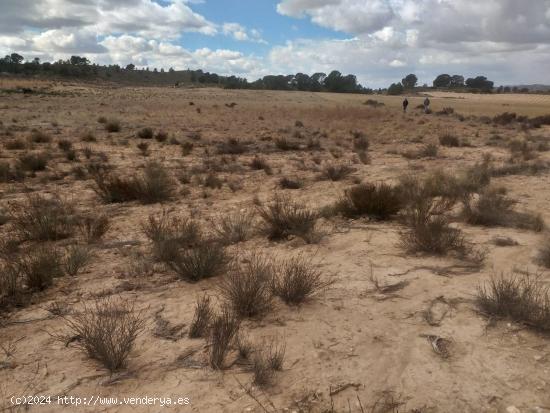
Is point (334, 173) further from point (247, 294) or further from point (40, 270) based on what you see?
point (40, 270)

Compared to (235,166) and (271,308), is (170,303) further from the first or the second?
(235,166)

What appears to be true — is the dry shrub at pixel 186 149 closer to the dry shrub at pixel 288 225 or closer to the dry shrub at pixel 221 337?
the dry shrub at pixel 288 225

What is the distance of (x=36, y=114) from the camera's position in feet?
93.0

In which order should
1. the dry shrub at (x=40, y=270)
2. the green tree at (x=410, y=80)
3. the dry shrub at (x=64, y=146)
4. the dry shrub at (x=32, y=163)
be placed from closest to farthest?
the dry shrub at (x=40, y=270) → the dry shrub at (x=32, y=163) → the dry shrub at (x=64, y=146) → the green tree at (x=410, y=80)

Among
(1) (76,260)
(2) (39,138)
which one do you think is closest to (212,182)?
(1) (76,260)

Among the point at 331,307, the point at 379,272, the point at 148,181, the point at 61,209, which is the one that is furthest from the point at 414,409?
the point at 148,181

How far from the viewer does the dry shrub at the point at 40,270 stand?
5.38 meters

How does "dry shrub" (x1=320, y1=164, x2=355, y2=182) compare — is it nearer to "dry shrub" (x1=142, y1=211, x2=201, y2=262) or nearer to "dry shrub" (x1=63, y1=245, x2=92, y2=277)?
"dry shrub" (x1=142, y1=211, x2=201, y2=262)

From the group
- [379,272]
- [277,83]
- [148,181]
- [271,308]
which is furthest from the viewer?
[277,83]

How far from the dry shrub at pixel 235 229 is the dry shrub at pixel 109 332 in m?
2.32

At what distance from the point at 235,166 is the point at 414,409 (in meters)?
10.9

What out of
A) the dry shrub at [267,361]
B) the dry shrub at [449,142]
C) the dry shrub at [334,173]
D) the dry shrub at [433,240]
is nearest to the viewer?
the dry shrub at [267,361]

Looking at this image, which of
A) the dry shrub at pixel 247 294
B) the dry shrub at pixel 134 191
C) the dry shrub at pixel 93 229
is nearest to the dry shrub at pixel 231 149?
the dry shrub at pixel 134 191

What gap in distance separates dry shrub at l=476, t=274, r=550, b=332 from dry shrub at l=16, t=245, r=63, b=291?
15.1 feet
